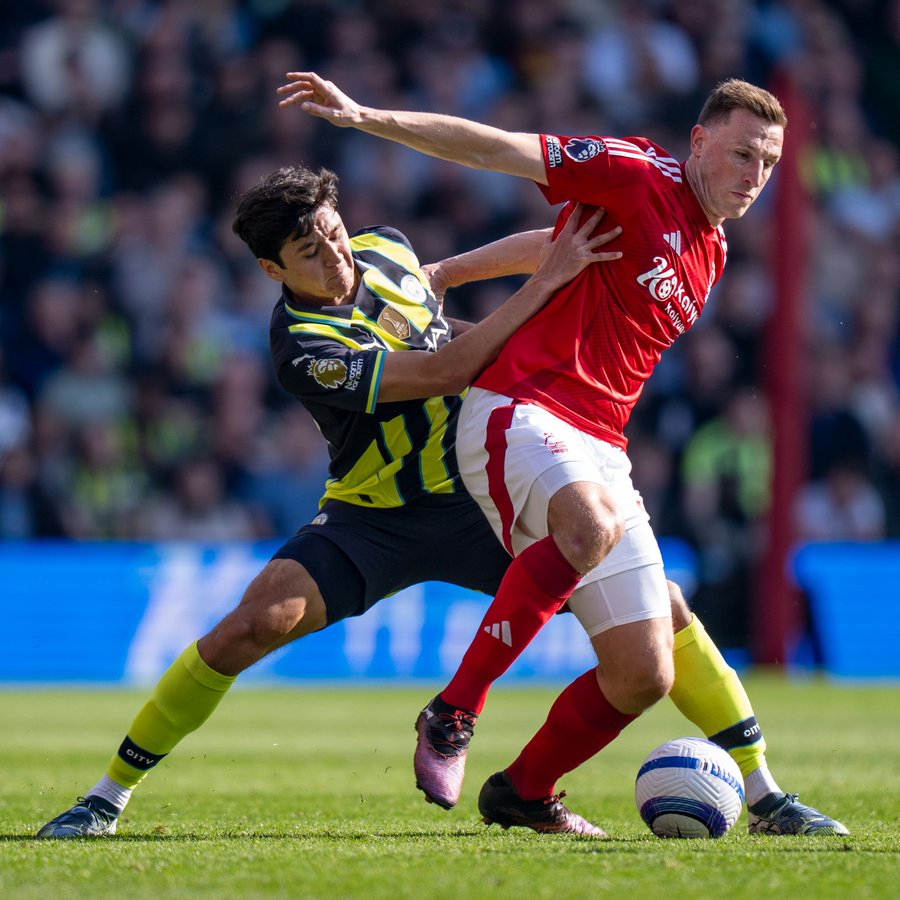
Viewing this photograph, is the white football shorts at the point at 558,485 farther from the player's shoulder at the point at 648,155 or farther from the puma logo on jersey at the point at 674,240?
the player's shoulder at the point at 648,155

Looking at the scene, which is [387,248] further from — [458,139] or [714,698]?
[714,698]

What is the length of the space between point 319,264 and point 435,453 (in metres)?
0.76

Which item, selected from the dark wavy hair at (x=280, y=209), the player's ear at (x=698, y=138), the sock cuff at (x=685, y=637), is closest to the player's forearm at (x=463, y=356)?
the dark wavy hair at (x=280, y=209)

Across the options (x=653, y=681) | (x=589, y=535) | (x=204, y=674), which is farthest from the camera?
(x=204, y=674)

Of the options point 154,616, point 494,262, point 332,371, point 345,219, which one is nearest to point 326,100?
point 332,371

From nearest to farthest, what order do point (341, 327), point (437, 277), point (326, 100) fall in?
point (326, 100) → point (341, 327) → point (437, 277)

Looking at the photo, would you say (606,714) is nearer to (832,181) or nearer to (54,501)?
(54,501)

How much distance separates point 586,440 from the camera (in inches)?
188

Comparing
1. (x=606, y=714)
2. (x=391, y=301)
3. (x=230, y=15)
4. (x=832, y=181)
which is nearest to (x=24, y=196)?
(x=230, y=15)

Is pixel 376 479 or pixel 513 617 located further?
pixel 376 479

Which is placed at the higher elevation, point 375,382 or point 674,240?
point 674,240

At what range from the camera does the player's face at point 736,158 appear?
4.84 meters

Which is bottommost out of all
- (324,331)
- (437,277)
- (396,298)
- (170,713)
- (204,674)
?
(170,713)

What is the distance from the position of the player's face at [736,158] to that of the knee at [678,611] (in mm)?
1216
